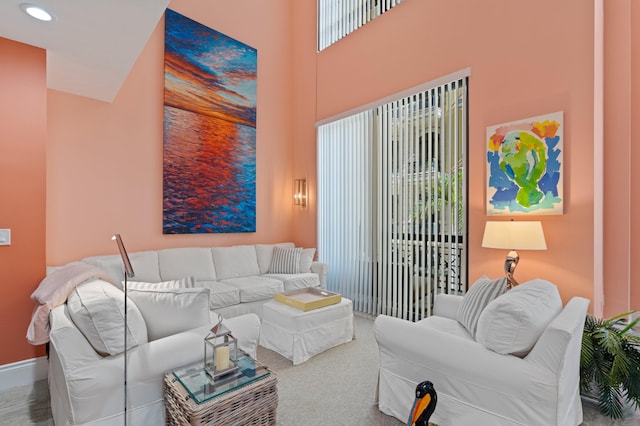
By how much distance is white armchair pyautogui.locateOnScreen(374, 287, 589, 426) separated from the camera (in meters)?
1.49

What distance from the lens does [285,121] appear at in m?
5.64

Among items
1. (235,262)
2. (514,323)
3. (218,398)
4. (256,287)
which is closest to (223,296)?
(256,287)

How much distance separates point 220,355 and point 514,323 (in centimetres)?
146

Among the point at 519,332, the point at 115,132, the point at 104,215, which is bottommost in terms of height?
the point at 519,332

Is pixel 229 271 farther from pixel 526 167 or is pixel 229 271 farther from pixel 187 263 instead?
pixel 526 167

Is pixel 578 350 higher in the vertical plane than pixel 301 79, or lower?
lower

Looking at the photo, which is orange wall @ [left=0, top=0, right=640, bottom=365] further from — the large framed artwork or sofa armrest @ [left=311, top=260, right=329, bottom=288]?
sofa armrest @ [left=311, top=260, right=329, bottom=288]

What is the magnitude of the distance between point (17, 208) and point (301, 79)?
4.30 m

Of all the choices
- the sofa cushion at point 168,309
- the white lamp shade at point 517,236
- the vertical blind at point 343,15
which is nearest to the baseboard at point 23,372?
the sofa cushion at point 168,309

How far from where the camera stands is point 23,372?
2492mm

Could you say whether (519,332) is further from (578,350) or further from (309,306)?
(309,306)

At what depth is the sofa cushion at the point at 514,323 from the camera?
1.61 m

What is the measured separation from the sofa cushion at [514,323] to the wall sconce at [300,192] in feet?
12.9

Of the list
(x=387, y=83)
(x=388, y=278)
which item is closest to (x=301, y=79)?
(x=387, y=83)
